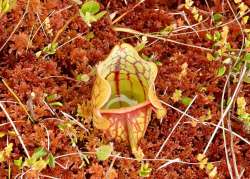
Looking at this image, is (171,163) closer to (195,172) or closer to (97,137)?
(195,172)

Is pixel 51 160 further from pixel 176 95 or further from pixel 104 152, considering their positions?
pixel 176 95

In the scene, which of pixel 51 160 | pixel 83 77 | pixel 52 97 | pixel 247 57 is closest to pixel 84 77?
pixel 83 77

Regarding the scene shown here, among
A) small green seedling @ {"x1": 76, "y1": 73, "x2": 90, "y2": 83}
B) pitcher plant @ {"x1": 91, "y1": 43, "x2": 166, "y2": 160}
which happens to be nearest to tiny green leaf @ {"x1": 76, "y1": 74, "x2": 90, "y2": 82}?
small green seedling @ {"x1": 76, "y1": 73, "x2": 90, "y2": 83}

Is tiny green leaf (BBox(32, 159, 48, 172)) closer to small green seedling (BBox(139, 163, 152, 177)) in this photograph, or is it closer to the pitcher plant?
the pitcher plant

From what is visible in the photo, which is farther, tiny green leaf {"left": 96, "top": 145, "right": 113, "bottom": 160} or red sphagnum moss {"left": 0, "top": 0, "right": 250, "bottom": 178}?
red sphagnum moss {"left": 0, "top": 0, "right": 250, "bottom": 178}

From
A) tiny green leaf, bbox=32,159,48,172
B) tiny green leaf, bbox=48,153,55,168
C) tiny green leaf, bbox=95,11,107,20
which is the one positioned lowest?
tiny green leaf, bbox=48,153,55,168

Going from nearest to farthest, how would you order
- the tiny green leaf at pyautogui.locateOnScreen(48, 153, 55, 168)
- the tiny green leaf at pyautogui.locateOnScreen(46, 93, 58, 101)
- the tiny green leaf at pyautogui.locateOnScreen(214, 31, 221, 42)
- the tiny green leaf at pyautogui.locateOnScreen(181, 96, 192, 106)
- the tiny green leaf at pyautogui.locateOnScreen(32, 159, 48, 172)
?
the tiny green leaf at pyautogui.locateOnScreen(32, 159, 48, 172), the tiny green leaf at pyautogui.locateOnScreen(48, 153, 55, 168), the tiny green leaf at pyautogui.locateOnScreen(46, 93, 58, 101), the tiny green leaf at pyautogui.locateOnScreen(181, 96, 192, 106), the tiny green leaf at pyautogui.locateOnScreen(214, 31, 221, 42)

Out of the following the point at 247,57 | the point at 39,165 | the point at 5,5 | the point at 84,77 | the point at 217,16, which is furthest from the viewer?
the point at 217,16
